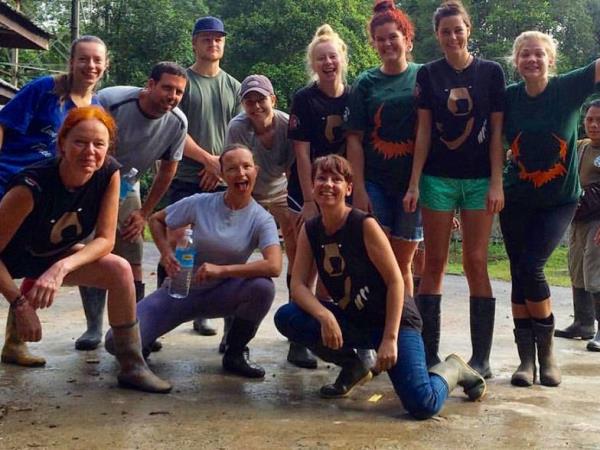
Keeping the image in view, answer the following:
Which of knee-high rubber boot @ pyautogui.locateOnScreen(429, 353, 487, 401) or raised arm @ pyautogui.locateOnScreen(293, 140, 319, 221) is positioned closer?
knee-high rubber boot @ pyautogui.locateOnScreen(429, 353, 487, 401)

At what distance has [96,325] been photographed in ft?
18.0

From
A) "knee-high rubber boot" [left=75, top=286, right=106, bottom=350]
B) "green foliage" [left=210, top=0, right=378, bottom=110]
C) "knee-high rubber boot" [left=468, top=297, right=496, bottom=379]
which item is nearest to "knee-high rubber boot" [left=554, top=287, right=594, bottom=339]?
"knee-high rubber boot" [left=468, top=297, right=496, bottom=379]

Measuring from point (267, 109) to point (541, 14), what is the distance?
25341 millimetres

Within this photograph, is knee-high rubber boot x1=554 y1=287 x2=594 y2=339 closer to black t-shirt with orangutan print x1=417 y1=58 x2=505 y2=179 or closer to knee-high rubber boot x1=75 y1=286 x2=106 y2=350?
black t-shirt with orangutan print x1=417 y1=58 x2=505 y2=179

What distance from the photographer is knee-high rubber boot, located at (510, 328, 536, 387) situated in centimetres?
462

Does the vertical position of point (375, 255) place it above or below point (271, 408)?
above

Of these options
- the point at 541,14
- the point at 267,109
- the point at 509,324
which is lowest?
the point at 509,324

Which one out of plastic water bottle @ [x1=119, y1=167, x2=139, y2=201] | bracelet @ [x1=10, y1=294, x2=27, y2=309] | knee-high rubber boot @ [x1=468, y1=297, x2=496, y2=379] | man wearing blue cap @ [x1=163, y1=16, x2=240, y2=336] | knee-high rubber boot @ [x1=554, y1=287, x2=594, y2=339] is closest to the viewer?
bracelet @ [x1=10, y1=294, x2=27, y2=309]

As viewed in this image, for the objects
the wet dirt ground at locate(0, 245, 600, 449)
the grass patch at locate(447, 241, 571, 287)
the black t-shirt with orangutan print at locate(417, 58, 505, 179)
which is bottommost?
the grass patch at locate(447, 241, 571, 287)

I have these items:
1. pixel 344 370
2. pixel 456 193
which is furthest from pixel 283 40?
pixel 344 370

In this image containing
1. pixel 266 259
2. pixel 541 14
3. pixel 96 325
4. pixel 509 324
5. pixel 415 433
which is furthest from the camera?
pixel 541 14

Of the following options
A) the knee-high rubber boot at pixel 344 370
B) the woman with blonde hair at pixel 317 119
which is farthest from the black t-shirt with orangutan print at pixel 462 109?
the knee-high rubber boot at pixel 344 370

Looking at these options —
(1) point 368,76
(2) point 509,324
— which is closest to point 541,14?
(2) point 509,324

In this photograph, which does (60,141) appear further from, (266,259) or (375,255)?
(375,255)
